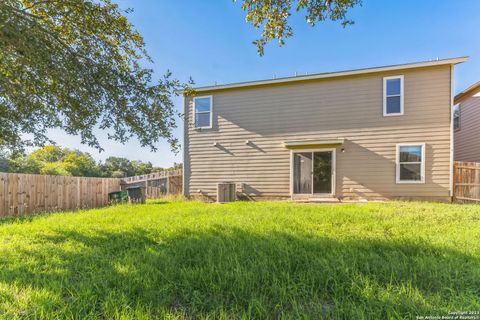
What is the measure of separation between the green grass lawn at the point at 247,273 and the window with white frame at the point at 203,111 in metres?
7.63

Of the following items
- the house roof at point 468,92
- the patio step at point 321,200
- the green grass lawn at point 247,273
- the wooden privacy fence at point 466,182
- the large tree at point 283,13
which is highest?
the house roof at point 468,92

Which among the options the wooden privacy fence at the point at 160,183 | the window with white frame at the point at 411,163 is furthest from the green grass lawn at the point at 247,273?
the wooden privacy fence at the point at 160,183

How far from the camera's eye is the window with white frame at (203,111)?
11.0 metres

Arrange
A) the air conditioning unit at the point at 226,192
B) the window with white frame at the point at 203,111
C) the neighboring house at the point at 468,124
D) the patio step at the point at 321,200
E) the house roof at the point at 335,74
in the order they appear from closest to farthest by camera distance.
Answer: the house roof at the point at 335,74 → the patio step at the point at 321,200 → the air conditioning unit at the point at 226,192 → the neighboring house at the point at 468,124 → the window with white frame at the point at 203,111

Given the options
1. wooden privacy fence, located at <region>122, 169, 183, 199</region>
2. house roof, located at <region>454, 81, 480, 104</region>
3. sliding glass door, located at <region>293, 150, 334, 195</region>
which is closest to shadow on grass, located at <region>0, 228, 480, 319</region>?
sliding glass door, located at <region>293, 150, 334, 195</region>

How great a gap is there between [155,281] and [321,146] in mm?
8524

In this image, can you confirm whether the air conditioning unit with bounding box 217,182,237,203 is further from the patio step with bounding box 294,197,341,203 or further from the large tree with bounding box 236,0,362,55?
the large tree with bounding box 236,0,362,55

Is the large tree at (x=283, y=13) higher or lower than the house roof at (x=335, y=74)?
lower

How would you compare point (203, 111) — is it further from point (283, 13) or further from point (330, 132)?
point (283, 13)

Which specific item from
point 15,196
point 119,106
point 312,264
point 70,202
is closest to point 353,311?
point 312,264

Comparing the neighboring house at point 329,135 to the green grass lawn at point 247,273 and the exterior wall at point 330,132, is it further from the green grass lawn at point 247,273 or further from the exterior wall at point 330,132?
the green grass lawn at point 247,273

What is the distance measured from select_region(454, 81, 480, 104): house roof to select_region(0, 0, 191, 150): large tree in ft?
42.9

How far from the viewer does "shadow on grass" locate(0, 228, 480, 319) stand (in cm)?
179

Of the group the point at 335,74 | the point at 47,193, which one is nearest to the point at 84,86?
the point at 47,193
